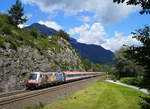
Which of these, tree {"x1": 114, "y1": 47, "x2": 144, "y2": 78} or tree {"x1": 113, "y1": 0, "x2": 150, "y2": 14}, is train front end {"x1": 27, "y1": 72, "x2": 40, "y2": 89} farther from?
tree {"x1": 114, "y1": 47, "x2": 144, "y2": 78}

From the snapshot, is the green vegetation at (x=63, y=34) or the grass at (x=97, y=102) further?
the green vegetation at (x=63, y=34)

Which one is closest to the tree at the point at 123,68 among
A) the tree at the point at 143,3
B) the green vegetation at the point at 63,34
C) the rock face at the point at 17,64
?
the rock face at the point at 17,64

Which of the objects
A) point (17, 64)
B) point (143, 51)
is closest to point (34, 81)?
point (17, 64)

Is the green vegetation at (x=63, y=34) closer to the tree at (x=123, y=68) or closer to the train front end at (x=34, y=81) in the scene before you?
the tree at (x=123, y=68)

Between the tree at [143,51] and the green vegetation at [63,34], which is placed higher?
the green vegetation at [63,34]

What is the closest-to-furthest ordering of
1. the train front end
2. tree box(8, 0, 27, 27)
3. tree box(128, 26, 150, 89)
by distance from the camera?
tree box(128, 26, 150, 89), the train front end, tree box(8, 0, 27, 27)

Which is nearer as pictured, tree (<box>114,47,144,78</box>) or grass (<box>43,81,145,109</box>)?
grass (<box>43,81,145,109</box>)

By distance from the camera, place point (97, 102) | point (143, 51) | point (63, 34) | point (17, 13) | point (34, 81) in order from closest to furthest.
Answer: point (143, 51), point (97, 102), point (34, 81), point (17, 13), point (63, 34)

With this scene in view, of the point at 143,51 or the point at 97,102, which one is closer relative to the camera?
the point at 143,51

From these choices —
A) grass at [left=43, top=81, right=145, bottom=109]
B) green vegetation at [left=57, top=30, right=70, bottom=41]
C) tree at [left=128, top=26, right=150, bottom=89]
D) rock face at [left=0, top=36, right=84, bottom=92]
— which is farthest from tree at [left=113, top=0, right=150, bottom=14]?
green vegetation at [left=57, top=30, right=70, bottom=41]

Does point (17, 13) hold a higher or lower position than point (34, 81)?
higher

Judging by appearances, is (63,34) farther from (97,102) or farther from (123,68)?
(97,102)

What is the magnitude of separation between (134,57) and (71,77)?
43.8 m

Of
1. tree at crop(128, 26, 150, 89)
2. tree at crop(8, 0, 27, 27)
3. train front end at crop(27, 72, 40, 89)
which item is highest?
tree at crop(8, 0, 27, 27)
